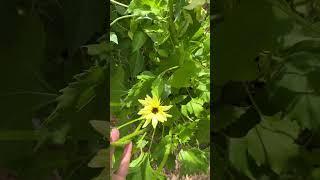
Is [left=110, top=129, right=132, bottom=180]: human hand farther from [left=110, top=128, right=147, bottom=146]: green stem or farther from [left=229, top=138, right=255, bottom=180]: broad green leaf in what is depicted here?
[left=229, top=138, right=255, bottom=180]: broad green leaf

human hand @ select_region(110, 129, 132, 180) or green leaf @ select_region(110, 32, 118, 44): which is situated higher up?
green leaf @ select_region(110, 32, 118, 44)

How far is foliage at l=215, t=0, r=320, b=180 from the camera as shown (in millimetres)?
738

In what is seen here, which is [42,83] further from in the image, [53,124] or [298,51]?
[298,51]

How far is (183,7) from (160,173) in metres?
0.25

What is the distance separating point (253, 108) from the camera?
0.77 m

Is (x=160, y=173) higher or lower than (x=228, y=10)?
lower

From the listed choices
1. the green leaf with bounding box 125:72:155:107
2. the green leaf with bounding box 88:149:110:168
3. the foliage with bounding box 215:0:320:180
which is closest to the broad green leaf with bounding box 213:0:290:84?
the foliage with bounding box 215:0:320:180

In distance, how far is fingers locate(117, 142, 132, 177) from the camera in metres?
0.77

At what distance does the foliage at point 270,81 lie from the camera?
74 cm

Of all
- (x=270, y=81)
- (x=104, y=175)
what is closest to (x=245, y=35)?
(x=270, y=81)

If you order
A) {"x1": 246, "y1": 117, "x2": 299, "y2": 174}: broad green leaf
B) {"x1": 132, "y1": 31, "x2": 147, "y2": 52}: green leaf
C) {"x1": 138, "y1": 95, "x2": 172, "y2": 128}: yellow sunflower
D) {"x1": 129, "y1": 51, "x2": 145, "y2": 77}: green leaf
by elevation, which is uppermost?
{"x1": 132, "y1": 31, "x2": 147, "y2": 52}: green leaf

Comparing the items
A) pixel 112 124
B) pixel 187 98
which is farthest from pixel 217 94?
pixel 112 124

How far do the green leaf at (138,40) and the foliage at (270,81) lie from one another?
112mm

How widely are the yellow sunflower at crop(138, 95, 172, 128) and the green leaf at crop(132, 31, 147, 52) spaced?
0.25 feet
